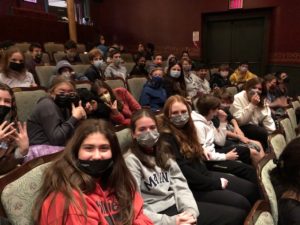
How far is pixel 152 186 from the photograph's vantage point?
168 cm

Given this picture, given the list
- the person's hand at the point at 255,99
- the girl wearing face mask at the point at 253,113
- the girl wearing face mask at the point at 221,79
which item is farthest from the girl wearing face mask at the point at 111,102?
the girl wearing face mask at the point at 221,79

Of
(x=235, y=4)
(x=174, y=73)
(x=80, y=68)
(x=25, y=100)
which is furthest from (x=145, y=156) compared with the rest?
(x=235, y=4)

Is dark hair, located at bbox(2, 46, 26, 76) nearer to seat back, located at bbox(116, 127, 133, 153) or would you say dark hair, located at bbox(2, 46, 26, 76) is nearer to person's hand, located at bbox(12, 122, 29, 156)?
person's hand, located at bbox(12, 122, 29, 156)

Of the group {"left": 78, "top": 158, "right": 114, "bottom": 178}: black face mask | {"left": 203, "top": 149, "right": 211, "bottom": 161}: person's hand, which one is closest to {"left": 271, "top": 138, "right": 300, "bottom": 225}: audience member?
{"left": 78, "top": 158, "right": 114, "bottom": 178}: black face mask

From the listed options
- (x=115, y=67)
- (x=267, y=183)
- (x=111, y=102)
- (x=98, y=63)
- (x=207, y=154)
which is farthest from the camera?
(x=115, y=67)

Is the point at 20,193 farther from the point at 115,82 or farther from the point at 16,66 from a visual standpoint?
the point at 115,82

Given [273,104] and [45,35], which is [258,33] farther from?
[45,35]

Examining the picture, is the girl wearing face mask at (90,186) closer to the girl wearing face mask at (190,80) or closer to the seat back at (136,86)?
the seat back at (136,86)

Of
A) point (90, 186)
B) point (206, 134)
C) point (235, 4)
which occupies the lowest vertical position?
point (206, 134)

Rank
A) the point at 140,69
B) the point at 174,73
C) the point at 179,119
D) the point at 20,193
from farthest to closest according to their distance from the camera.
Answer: the point at 140,69 < the point at 174,73 < the point at 179,119 < the point at 20,193

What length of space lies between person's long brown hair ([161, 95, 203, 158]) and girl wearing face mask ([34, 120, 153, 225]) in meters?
0.69

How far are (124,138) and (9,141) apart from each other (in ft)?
2.08

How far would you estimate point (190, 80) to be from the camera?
14.5 feet

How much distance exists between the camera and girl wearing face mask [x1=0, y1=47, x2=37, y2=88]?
9.07 feet
